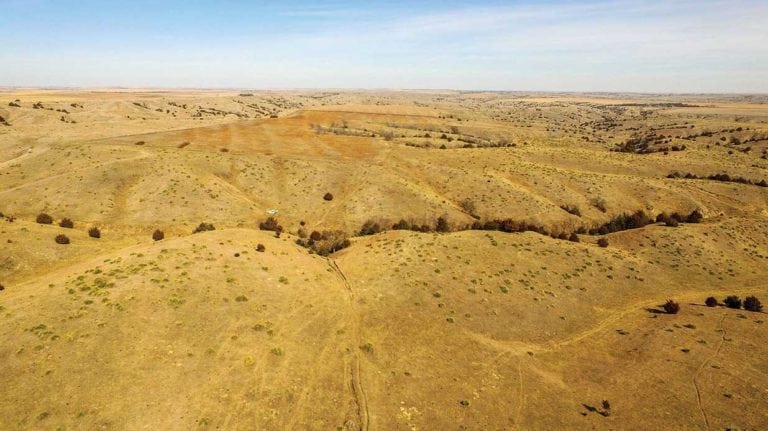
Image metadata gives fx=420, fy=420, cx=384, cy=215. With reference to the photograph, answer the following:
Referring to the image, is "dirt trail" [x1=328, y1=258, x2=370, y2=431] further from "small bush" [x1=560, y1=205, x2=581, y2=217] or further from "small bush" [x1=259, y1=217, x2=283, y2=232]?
"small bush" [x1=560, y1=205, x2=581, y2=217]

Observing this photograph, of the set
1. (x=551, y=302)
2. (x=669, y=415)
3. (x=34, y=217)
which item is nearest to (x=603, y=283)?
(x=551, y=302)

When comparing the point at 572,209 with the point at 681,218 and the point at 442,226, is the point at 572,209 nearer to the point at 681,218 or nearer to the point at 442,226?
the point at 681,218

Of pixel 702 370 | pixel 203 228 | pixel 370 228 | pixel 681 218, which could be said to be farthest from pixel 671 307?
pixel 203 228

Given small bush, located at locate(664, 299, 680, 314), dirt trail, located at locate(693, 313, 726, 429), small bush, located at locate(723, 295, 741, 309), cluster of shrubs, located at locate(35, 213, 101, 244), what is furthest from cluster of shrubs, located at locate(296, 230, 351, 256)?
small bush, located at locate(723, 295, 741, 309)

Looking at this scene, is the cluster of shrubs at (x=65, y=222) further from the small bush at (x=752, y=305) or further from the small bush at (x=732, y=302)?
the small bush at (x=752, y=305)

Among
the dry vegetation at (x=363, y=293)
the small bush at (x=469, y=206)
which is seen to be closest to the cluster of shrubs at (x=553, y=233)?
the dry vegetation at (x=363, y=293)
